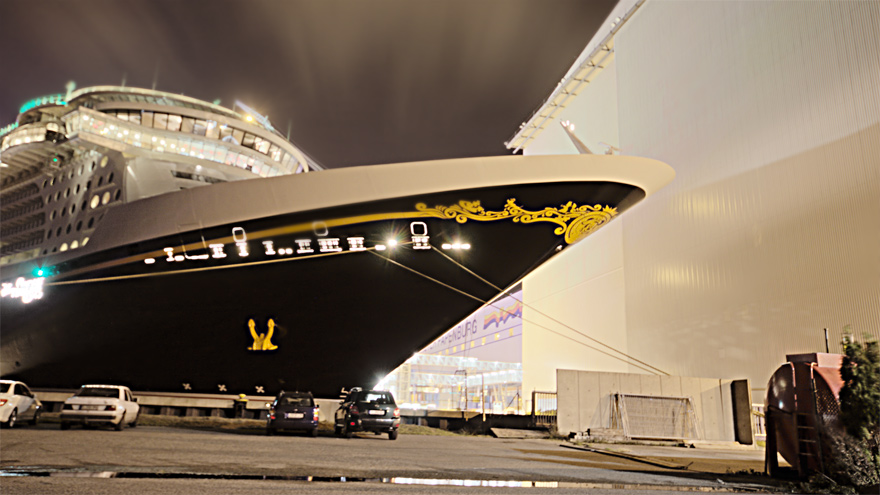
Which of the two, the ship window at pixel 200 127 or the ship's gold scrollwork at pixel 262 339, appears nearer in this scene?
the ship's gold scrollwork at pixel 262 339

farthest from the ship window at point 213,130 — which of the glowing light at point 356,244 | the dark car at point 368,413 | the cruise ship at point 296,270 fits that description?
the glowing light at point 356,244

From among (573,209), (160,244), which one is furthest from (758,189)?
(160,244)

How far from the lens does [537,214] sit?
11172 millimetres

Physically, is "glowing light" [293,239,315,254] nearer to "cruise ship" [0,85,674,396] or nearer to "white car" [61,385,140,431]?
"cruise ship" [0,85,674,396]

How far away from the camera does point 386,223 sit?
11.1 metres

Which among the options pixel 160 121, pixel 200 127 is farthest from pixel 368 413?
pixel 160 121

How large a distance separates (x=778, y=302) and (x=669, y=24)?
14.7 m

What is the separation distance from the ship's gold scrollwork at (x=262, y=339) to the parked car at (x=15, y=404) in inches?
193

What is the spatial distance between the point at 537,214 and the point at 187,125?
1380 cm

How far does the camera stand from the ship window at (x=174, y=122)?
63.3 ft

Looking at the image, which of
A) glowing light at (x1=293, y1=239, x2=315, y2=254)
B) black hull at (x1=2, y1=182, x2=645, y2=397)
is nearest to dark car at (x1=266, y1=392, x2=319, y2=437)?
black hull at (x1=2, y1=182, x2=645, y2=397)

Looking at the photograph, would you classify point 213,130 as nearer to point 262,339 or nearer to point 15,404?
point 262,339

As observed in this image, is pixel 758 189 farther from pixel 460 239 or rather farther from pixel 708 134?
pixel 460 239

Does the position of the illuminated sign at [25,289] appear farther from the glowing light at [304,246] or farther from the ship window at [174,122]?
the ship window at [174,122]
